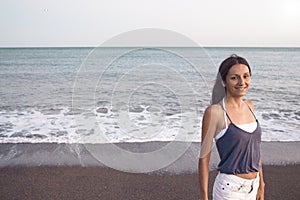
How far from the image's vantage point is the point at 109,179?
14.7 ft

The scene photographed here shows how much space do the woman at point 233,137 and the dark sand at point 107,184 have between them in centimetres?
212

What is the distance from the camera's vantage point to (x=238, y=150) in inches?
74.6

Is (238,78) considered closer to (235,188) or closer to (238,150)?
(238,150)

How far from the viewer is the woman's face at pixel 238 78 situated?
1906 mm

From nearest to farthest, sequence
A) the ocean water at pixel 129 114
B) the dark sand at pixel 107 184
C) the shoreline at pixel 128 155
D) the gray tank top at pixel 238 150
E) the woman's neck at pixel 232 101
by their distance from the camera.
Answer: the gray tank top at pixel 238 150 → the woman's neck at pixel 232 101 → the dark sand at pixel 107 184 → the shoreline at pixel 128 155 → the ocean water at pixel 129 114

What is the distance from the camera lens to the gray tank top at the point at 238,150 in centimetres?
188

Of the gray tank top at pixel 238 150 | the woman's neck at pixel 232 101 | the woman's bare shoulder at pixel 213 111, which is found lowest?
the gray tank top at pixel 238 150

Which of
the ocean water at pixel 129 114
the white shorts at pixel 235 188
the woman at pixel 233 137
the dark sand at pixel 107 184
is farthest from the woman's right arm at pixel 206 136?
the dark sand at pixel 107 184

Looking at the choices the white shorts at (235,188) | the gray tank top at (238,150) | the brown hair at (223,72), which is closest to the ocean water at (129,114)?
the brown hair at (223,72)

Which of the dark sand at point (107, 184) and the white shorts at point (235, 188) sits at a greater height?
the white shorts at point (235, 188)

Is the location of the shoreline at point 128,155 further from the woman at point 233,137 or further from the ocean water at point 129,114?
the woman at point 233,137

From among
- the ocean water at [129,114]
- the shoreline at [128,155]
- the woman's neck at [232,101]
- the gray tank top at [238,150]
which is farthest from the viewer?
the ocean water at [129,114]

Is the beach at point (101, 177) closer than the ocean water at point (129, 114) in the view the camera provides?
Yes

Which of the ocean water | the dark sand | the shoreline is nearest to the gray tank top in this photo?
the ocean water
